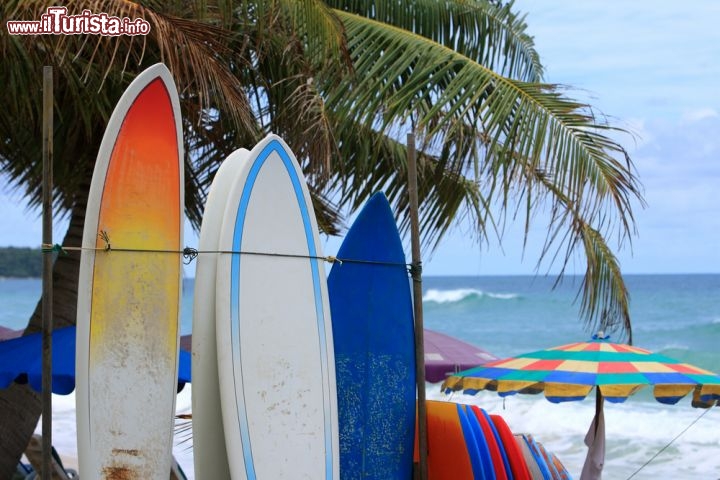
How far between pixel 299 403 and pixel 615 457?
11.3 metres

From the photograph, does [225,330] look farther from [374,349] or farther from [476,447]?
[476,447]

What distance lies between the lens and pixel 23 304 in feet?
179

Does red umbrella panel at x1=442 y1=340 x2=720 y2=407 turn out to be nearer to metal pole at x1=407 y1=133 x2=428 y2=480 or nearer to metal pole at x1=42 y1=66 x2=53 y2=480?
metal pole at x1=407 y1=133 x2=428 y2=480

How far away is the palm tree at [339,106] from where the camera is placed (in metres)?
5.36

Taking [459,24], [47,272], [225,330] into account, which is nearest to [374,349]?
[225,330]

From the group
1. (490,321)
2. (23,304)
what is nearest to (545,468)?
(490,321)

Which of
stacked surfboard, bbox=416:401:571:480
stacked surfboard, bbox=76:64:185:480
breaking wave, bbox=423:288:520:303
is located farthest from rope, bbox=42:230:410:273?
breaking wave, bbox=423:288:520:303

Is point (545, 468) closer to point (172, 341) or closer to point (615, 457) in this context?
point (172, 341)

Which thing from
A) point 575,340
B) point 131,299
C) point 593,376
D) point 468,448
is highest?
point 131,299

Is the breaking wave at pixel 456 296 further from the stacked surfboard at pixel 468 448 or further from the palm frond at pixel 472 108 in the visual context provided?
the stacked surfboard at pixel 468 448

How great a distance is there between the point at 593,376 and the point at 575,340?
29808mm

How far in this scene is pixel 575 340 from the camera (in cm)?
3434

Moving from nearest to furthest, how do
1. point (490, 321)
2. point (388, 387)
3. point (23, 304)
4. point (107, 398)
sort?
point (107, 398), point (388, 387), point (490, 321), point (23, 304)

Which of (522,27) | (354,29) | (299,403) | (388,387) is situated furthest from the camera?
(522,27)
